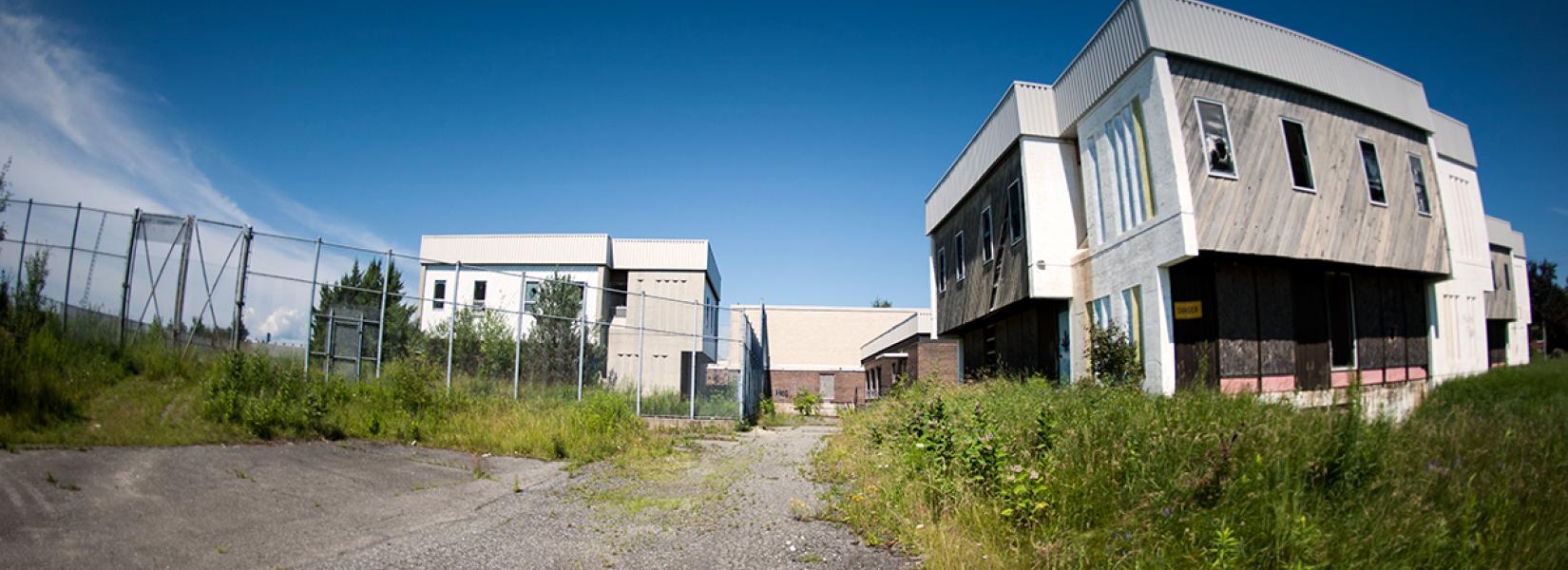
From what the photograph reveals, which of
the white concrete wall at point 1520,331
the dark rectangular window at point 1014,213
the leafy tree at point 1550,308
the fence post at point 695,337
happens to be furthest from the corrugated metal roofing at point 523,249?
the leafy tree at point 1550,308

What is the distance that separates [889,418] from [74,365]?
10107mm

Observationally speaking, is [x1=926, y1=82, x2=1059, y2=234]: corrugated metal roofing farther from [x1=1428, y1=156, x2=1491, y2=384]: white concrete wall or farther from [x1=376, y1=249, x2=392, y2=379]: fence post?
[x1=376, y1=249, x2=392, y2=379]: fence post

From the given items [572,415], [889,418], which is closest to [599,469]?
[572,415]

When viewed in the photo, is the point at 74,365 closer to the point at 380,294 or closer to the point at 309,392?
the point at 309,392

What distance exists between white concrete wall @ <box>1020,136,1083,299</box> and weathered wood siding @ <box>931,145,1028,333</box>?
0.44m

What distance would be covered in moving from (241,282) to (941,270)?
54.6 feet

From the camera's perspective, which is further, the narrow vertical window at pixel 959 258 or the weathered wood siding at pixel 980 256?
the narrow vertical window at pixel 959 258

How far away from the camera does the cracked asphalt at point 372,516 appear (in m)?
4.80

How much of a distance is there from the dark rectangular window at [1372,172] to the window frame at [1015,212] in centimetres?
565

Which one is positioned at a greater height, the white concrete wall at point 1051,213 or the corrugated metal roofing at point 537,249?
the corrugated metal roofing at point 537,249

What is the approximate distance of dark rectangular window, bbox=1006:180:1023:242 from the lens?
46.9ft

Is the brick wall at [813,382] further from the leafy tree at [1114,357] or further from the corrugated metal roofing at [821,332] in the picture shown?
the leafy tree at [1114,357]

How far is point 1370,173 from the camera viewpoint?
1222 cm

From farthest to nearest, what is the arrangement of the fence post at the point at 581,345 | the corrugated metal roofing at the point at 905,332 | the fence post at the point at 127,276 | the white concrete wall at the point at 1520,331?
the corrugated metal roofing at the point at 905,332, the white concrete wall at the point at 1520,331, the fence post at the point at 581,345, the fence post at the point at 127,276
